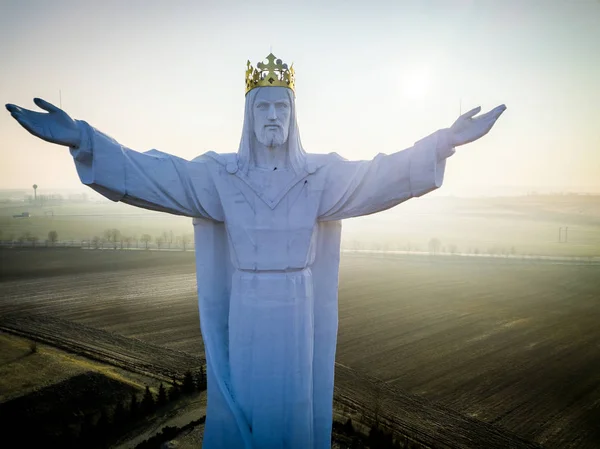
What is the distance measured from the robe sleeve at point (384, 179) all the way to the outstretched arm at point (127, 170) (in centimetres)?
148

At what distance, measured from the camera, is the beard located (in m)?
5.35

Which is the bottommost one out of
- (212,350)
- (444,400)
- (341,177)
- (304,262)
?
(444,400)

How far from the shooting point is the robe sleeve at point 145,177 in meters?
4.76

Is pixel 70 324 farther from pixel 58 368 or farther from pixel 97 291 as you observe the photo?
pixel 97 291

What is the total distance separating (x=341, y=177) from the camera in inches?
220

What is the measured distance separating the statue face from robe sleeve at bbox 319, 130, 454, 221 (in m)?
0.78

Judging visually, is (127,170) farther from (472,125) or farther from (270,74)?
(472,125)

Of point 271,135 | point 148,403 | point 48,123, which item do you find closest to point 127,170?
point 48,123

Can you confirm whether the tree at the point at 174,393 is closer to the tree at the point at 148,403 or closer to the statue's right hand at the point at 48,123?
the tree at the point at 148,403

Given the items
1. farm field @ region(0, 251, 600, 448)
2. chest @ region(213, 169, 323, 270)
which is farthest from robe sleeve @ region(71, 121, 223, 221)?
farm field @ region(0, 251, 600, 448)

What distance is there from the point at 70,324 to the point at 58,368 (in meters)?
6.02

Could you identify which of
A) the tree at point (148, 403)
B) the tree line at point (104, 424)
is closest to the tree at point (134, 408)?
the tree line at point (104, 424)

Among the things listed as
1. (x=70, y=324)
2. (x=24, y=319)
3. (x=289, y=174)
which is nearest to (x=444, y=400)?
(x=289, y=174)

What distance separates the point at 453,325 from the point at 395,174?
17442mm
